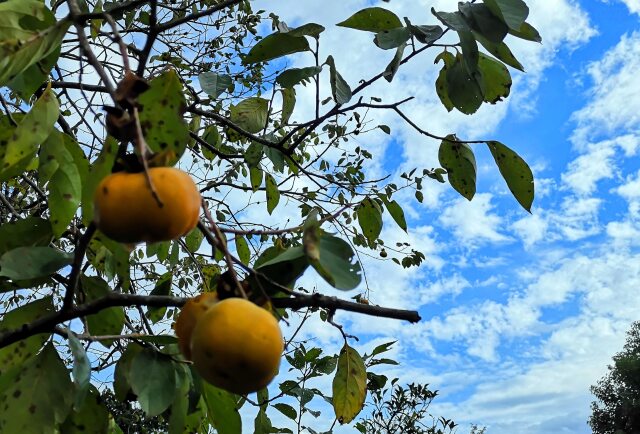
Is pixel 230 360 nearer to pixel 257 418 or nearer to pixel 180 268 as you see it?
pixel 257 418

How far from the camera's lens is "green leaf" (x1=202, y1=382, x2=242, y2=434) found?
1130 millimetres

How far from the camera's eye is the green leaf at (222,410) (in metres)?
1.13

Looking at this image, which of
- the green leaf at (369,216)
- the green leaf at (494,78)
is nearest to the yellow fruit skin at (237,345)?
the green leaf at (494,78)

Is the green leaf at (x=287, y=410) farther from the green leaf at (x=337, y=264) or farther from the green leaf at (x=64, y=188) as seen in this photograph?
the green leaf at (x=337, y=264)

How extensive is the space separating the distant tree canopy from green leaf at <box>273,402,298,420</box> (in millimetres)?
22361

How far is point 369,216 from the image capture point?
1.71 m

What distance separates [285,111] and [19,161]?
1106mm

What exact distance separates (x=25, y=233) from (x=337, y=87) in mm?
714

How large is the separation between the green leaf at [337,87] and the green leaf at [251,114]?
1.63 ft

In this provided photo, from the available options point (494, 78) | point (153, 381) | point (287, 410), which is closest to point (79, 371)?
point (153, 381)

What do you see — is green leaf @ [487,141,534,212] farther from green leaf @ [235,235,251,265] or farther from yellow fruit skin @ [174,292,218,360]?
green leaf @ [235,235,251,265]

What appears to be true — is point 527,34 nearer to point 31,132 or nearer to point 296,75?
point 296,75

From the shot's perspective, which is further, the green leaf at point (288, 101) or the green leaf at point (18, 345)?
the green leaf at point (288, 101)

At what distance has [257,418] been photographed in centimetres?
176
